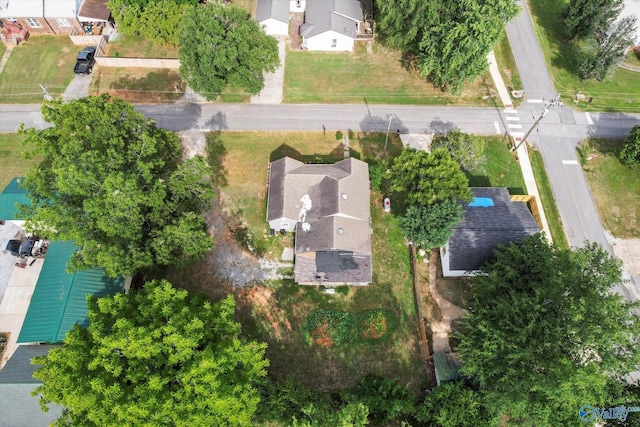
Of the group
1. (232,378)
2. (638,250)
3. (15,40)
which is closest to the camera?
(232,378)

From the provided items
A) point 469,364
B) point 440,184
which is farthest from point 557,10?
point 469,364

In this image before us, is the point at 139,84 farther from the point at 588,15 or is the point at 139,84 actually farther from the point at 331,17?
the point at 588,15

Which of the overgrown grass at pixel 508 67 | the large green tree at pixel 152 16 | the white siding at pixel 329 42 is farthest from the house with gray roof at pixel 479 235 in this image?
the large green tree at pixel 152 16

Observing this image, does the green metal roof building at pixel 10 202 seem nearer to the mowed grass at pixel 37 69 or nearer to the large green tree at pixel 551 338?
the mowed grass at pixel 37 69

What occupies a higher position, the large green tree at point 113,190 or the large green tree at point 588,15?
the large green tree at point 588,15

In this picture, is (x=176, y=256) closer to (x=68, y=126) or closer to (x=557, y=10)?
(x=68, y=126)

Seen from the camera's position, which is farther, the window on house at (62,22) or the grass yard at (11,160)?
the window on house at (62,22)

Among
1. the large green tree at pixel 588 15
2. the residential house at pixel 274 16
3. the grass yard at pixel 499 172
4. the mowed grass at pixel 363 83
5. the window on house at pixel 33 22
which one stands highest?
the large green tree at pixel 588 15
